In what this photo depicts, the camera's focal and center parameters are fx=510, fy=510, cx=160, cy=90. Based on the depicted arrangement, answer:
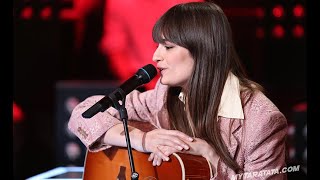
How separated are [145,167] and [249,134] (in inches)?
16.0

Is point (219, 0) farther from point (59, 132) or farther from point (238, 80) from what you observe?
point (59, 132)

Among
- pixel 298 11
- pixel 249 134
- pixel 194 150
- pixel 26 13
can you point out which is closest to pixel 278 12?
pixel 298 11

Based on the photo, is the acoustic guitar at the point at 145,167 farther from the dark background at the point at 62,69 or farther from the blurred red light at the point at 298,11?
the blurred red light at the point at 298,11

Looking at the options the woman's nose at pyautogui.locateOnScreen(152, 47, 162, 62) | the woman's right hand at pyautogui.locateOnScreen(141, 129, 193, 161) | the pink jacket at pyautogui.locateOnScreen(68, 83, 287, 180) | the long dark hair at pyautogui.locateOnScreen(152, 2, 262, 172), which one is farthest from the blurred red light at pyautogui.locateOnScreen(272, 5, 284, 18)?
the woman's right hand at pyautogui.locateOnScreen(141, 129, 193, 161)

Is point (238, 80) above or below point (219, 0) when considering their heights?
below

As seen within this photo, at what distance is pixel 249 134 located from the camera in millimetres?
1883

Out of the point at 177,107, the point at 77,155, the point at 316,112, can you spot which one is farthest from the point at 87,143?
the point at 316,112

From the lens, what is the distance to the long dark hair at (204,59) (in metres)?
1.88

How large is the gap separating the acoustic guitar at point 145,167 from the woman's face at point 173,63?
0.98 feet

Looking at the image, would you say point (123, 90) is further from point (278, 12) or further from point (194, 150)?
point (278, 12)

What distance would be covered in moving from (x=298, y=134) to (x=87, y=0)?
42.2 inches

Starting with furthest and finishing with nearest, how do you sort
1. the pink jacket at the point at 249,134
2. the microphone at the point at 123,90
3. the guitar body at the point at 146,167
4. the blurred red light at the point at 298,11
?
the blurred red light at the point at 298,11, the pink jacket at the point at 249,134, the guitar body at the point at 146,167, the microphone at the point at 123,90

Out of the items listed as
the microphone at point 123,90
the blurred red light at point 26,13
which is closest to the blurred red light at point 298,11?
the microphone at point 123,90

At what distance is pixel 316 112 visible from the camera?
2.31 metres
